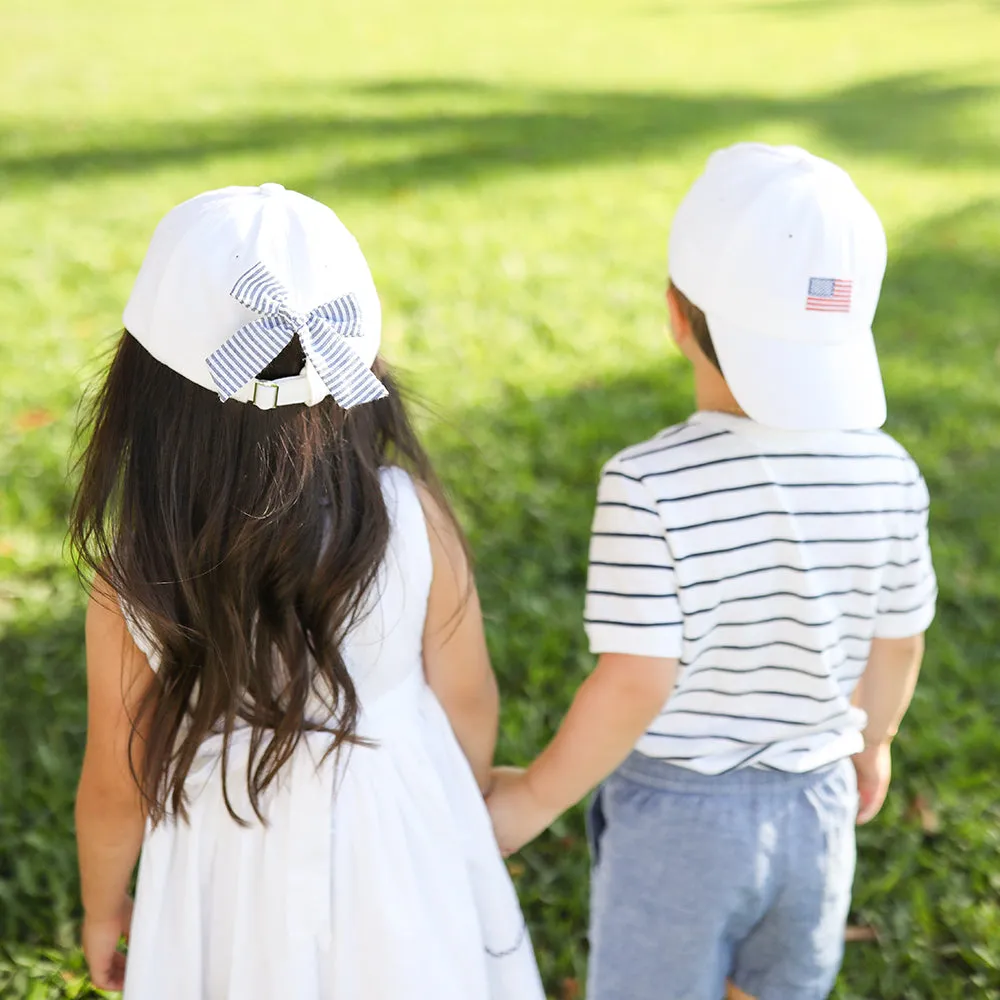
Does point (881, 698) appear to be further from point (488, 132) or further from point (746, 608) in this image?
point (488, 132)

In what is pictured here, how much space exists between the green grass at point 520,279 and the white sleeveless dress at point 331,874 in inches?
26.4

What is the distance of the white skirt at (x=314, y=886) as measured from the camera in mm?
1474

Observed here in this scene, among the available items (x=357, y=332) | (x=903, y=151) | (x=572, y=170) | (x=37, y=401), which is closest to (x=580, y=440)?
(x=37, y=401)

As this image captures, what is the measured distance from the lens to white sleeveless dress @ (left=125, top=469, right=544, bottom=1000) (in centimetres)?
147

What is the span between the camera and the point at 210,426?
1.29 m

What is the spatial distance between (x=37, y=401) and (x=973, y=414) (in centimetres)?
311

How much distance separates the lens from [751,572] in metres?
1.46

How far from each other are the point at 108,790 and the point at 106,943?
0.28m

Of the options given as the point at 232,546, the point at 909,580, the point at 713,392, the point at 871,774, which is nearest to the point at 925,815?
the point at 871,774

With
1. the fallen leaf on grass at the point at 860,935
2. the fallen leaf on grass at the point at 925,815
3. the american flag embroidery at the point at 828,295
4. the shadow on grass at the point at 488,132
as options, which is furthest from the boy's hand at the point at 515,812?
the shadow on grass at the point at 488,132

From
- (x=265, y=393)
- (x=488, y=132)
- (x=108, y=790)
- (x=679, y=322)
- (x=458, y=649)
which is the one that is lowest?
(x=108, y=790)

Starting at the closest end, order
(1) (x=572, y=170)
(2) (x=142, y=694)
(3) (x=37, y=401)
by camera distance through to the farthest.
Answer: (2) (x=142, y=694), (3) (x=37, y=401), (1) (x=572, y=170)

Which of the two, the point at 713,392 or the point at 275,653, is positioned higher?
the point at 713,392

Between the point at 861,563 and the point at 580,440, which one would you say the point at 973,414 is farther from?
the point at 861,563
